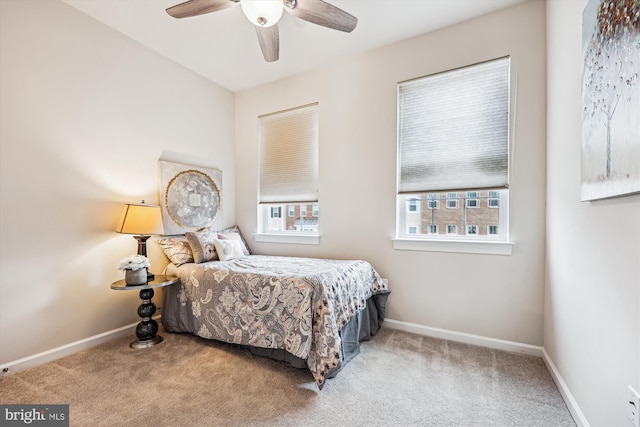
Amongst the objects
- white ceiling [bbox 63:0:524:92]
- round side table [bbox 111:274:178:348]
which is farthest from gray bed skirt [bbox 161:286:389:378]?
white ceiling [bbox 63:0:524:92]

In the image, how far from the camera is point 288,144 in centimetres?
346

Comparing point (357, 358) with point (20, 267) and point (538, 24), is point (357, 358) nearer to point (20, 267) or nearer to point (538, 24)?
point (20, 267)

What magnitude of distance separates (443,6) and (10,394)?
4.07 metres

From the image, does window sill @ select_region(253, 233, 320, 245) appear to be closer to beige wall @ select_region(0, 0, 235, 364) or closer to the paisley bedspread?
the paisley bedspread

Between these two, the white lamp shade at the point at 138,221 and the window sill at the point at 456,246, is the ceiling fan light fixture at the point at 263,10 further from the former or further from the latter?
the window sill at the point at 456,246

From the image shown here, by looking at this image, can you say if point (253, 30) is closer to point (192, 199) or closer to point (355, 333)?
point (192, 199)

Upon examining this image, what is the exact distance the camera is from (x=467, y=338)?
8.01 feet

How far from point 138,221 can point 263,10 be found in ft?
6.23

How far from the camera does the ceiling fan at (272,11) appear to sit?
5.36 ft

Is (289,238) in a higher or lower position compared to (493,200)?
lower

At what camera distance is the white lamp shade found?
2.38 meters

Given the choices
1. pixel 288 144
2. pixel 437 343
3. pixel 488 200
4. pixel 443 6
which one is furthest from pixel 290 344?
A: pixel 443 6

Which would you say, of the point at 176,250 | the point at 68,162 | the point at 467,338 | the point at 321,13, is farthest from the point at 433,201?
the point at 68,162

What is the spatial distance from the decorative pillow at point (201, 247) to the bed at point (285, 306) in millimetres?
23
